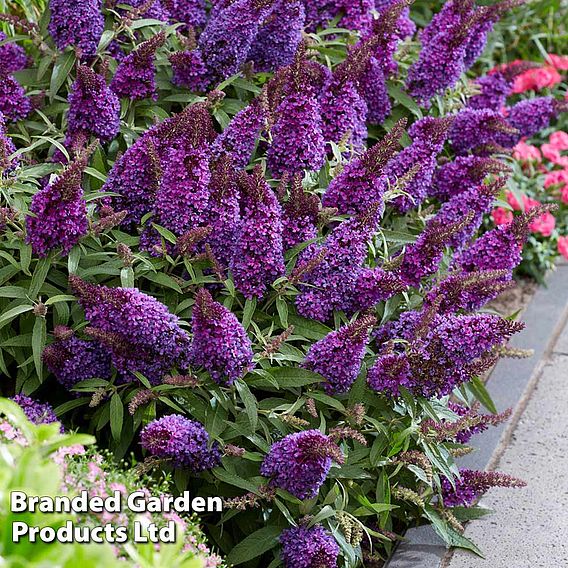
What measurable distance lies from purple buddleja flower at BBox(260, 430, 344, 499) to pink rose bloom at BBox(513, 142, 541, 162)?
305 centimetres

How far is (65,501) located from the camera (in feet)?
5.98

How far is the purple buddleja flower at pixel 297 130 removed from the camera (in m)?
3.18

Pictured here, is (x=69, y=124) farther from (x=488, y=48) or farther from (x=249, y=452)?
(x=488, y=48)

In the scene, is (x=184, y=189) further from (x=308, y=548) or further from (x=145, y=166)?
(x=308, y=548)

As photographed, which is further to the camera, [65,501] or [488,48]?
[488,48]

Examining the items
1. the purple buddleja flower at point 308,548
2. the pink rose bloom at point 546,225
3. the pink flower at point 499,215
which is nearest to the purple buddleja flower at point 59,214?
the purple buddleja flower at point 308,548

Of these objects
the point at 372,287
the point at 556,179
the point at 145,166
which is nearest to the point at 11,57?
the point at 145,166

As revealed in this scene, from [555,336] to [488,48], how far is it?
1.91 m

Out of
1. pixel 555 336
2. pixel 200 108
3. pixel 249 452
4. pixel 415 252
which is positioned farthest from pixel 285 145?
pixel 555 336

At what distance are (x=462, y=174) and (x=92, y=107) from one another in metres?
1.41

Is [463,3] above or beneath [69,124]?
above

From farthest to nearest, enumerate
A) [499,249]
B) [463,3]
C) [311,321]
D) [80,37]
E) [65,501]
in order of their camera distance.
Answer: [463,3] → [80,37] → [499,249] → [311,321] → [65,501]

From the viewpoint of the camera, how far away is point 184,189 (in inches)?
117

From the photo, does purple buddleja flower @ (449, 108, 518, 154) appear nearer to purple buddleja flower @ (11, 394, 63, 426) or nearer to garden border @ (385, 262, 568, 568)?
garden border @ (385, 262, 568, 568)
